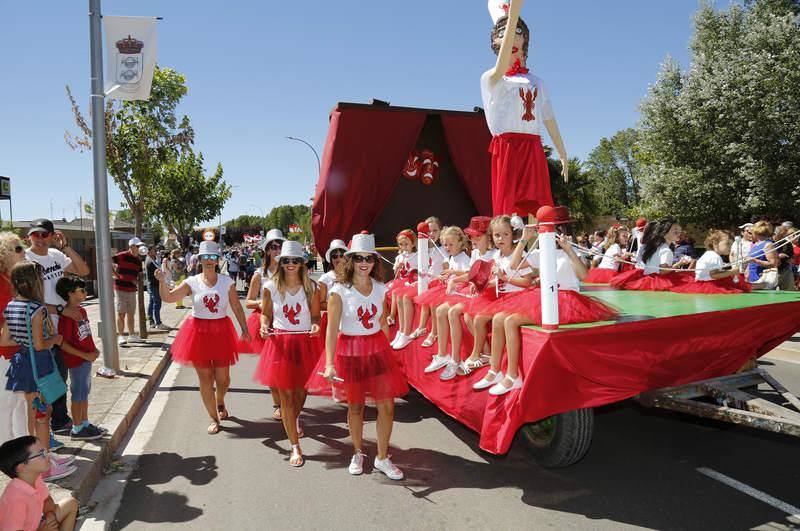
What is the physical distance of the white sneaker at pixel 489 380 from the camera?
386cm

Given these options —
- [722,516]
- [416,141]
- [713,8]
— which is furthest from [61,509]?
[713,8]

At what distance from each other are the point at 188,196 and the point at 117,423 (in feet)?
128

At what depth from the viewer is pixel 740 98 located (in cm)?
1905

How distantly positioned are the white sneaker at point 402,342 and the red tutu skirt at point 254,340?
4.43 ft

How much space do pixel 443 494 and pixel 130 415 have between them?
3657mm

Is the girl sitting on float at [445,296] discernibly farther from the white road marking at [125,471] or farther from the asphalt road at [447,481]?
the white road marking at [125,471]

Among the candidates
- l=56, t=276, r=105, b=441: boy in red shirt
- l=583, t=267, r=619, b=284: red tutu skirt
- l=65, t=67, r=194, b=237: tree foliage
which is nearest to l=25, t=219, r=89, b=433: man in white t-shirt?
l=56, t=276, r=105, b=441: boy in red shirt

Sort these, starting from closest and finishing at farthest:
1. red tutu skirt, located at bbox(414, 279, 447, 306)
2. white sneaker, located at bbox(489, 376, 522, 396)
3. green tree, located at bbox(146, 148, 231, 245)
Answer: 1. white sneaker, located at bbox(489, 376, 522, 396)
2. red tutu skirt, located at bbox(414, 279, 447, 306)
3. green tree, located at bbox(146, 148, 231, 245)

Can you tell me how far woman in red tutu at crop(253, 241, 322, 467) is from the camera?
4648mm

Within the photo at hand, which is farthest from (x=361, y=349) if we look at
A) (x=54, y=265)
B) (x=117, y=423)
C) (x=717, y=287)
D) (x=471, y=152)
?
(x=471, y=152)

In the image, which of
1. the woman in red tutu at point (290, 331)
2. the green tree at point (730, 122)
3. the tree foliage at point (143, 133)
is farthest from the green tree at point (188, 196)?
the woman in red tutu at point (290, 331)

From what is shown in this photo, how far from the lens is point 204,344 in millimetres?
5340

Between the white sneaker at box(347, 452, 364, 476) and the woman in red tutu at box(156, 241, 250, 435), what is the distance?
1679 mm

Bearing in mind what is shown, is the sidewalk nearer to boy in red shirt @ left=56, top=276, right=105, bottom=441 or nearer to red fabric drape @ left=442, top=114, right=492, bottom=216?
boy in red shirt @ left=56, top=276, right=105, bottom=441
